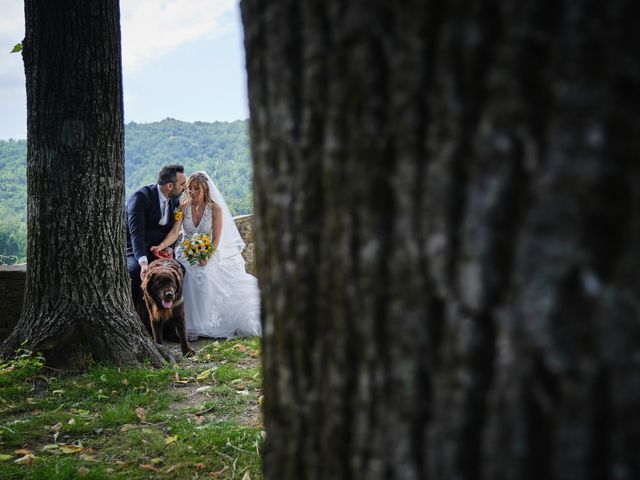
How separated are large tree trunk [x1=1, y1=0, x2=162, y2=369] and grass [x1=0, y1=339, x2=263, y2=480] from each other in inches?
11.0

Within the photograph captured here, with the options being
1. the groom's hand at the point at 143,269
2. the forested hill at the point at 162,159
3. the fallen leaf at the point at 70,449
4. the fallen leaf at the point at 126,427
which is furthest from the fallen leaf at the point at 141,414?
the forested hill at the point at 162,159

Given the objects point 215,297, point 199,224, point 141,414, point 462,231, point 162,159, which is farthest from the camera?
point 162,159

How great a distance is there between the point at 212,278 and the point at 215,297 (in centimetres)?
27

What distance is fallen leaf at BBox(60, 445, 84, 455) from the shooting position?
3637 mm

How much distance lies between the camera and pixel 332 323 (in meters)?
1.01

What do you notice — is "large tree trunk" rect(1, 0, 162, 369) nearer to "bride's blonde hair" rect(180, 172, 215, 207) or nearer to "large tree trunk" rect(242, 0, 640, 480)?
"bride's blonde hair" rect(180, 172, 215, 207)

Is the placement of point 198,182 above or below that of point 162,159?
below

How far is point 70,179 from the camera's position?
5.38 metres

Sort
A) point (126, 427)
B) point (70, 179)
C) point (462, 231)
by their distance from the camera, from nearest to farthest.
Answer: point (462, 231) < point (126, 427) < point (70, 179)

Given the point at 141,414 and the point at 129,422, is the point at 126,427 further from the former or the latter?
the point at 141,414

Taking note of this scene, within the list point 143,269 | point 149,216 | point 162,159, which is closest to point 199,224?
point 149,216

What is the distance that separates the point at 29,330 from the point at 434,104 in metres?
5.39

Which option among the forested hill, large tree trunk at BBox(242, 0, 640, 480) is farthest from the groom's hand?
the forested hill

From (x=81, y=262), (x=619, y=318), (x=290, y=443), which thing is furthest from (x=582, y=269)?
(x=81, y=262)
